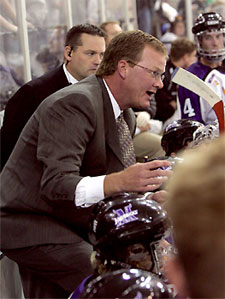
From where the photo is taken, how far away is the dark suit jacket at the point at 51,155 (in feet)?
7.95

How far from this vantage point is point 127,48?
2.72 metres

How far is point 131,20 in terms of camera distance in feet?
26.1

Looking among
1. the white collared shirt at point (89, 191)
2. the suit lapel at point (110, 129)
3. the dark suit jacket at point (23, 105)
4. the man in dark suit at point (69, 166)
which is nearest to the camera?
the white collared shirt at point (89, 191)

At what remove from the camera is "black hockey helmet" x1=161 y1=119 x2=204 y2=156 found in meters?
2.81

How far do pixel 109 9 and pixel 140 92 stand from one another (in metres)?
4.60

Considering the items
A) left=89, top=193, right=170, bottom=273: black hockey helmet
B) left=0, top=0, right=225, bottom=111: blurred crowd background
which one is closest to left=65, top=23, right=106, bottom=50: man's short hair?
left=0, top=0, right=225, bottom=111: blurred crowd background

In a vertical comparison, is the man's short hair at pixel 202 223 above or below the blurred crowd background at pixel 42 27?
above

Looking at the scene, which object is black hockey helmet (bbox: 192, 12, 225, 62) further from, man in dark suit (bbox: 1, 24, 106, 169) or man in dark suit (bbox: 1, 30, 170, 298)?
man in dark suit (bbox: 1, 30, 170, 298)

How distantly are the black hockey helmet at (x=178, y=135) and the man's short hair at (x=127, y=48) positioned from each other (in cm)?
33

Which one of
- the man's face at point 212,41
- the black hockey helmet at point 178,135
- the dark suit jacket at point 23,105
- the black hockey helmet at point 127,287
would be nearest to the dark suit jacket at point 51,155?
the black hockey helmet at point 178,135

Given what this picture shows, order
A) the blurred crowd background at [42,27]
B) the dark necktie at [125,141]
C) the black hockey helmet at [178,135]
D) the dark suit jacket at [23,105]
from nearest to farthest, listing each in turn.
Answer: the dark necktie at [125,141], the black hockey helmet at [178,135], the dark suit jacket at [23,105], the blurred crowd background at [42,27]

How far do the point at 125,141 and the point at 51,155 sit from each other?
0.44 metres

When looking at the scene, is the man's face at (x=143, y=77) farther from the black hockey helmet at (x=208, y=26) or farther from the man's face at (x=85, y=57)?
the black hockey helmet at (x=208, y=26)

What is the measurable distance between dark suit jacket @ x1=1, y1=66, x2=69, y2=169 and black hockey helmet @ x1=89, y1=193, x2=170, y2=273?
62.7 inches
